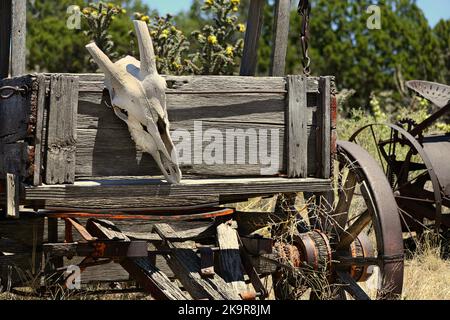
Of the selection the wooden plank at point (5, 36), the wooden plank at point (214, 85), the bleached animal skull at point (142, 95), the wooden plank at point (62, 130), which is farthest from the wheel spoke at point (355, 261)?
the wooden plank at point (5, 36)

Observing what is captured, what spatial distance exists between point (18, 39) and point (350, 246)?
82.7 inches

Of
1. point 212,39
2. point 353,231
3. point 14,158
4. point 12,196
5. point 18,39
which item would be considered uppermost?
point 212,39

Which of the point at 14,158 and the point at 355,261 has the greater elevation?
the point at 14,158

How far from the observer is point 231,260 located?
3.94 meters

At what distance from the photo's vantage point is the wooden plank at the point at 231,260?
383 cm

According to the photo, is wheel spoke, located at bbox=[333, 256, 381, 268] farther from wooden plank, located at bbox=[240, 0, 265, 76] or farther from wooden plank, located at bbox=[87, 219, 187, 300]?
wooden plank, located at bbox=[240, 0, 265, 76]

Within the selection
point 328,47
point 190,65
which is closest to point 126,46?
point 328,47

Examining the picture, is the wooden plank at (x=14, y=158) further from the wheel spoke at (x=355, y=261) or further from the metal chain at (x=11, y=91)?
the wheel spoke at (x=355, y=261)

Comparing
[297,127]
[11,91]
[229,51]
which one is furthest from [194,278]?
[229,51]

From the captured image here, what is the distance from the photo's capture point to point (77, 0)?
1416 centimetres

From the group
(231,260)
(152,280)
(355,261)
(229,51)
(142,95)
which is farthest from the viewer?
(229,51)

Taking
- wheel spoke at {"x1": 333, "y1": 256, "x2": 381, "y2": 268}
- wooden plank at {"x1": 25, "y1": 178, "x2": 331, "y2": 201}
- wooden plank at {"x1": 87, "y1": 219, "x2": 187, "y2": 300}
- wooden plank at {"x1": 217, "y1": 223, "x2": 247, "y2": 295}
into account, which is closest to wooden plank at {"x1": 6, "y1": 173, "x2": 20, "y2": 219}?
wooden plank at {"x1": 25, "y1": 178, "x2": 331, "y2": 201}

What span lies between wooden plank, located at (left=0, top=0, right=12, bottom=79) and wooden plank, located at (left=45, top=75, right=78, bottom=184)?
931mm

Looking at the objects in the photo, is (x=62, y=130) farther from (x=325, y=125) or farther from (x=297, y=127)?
(x=325, y=125)
